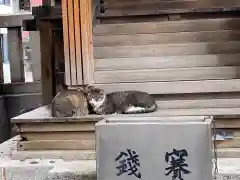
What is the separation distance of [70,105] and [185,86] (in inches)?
55.7

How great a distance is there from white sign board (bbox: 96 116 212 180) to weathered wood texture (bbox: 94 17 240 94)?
202cm

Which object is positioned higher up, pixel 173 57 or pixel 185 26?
pixel 185 26

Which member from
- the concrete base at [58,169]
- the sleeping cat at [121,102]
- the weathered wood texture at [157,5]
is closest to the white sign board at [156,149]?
the concrete base at [58,169]

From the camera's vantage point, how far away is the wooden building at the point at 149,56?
4.98 m

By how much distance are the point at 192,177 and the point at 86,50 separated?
2401 mm

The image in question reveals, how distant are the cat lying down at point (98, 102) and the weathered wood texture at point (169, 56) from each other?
303 mm

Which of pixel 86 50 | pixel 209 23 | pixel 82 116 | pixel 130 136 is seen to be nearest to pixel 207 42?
pixel 209 23

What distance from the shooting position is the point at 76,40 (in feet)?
16.9

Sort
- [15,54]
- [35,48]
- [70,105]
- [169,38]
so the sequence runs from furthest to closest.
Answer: [35,48] → [15,54] → [169,38] → [70,105]

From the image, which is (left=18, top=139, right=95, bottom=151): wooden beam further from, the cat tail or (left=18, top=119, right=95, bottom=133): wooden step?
the cat tail

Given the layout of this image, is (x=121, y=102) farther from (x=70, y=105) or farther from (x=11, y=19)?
(x=11, y=19)

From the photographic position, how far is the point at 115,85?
5547 mm

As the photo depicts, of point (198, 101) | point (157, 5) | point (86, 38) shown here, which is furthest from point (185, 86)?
point (157, 5)

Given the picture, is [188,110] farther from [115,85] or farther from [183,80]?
[115,85]
